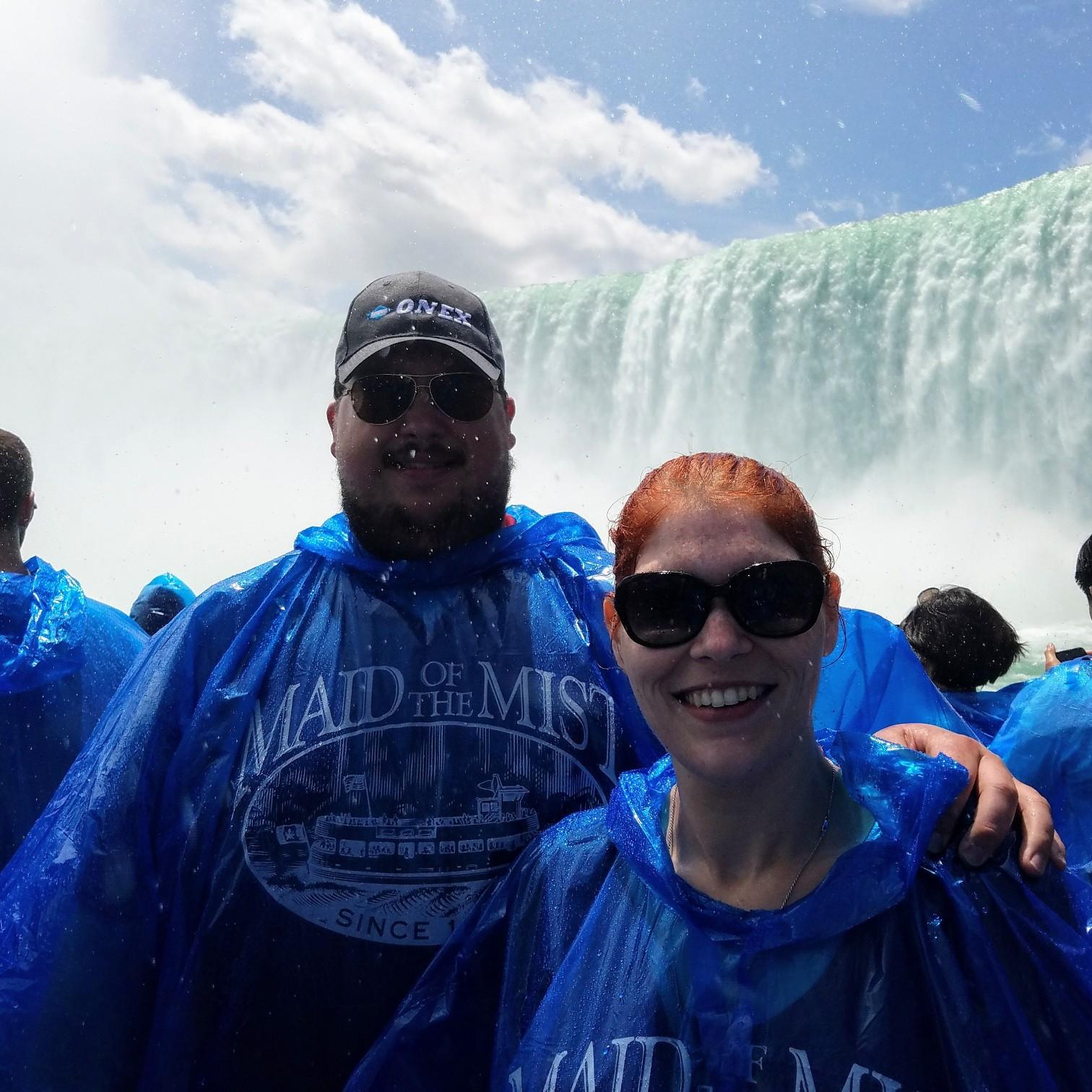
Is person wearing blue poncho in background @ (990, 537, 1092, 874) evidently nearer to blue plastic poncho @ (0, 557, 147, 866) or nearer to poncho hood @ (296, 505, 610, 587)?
poncho hood @ (296, 505, 610, 587)

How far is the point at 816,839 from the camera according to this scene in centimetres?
110

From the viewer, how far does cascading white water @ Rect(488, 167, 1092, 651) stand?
38.9ft

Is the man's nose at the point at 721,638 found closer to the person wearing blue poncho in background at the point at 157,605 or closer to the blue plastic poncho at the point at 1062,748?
the blue plastic poncho at the point at 1062,748

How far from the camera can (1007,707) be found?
122 inches

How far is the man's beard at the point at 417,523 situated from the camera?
5.09ft

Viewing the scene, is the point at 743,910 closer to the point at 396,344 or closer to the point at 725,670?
the point at 725,670

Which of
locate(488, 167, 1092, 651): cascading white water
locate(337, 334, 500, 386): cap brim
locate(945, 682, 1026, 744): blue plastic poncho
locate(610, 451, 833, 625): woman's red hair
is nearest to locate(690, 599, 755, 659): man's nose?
locate(610, 451, 833, 625): woman's red hair

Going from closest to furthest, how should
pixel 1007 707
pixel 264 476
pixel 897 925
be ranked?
pixel 897 925, pixel 1007 707, pixel 264 476

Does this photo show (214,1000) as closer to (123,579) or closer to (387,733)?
(387,733)

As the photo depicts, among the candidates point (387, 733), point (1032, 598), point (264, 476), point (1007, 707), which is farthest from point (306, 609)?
point (264, 476)

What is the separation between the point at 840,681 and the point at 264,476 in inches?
681

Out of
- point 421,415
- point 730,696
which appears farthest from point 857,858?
point 421,415

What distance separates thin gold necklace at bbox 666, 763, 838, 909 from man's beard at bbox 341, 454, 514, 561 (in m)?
0.52

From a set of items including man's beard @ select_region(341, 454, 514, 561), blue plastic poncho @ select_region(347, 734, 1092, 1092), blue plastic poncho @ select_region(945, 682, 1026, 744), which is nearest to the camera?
blue plastic poncho @ select_region(347, 734, 1092, 1092)
